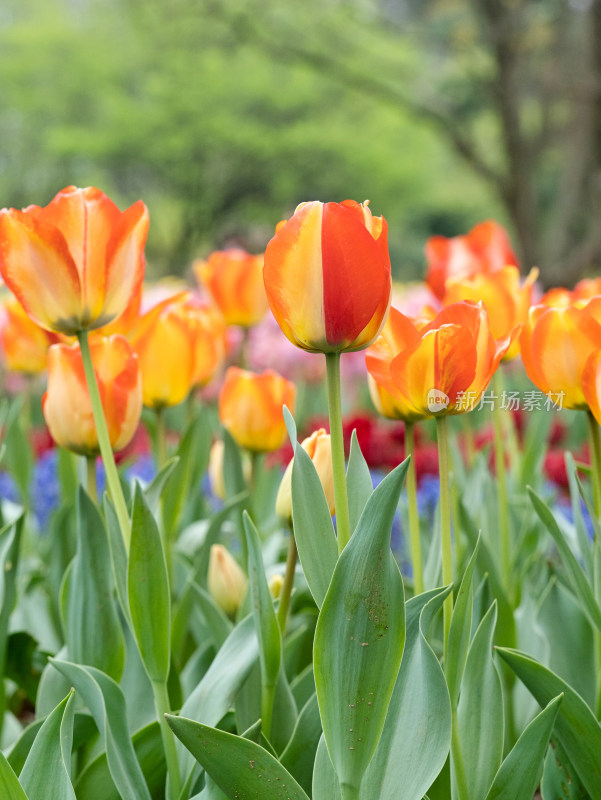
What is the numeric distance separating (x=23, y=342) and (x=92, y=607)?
56 cm

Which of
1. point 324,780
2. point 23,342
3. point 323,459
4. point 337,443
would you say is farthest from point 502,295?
point 23,342

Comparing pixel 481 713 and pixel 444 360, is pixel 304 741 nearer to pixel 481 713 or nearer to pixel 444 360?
pixel 481 713

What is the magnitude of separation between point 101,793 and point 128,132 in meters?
12.4

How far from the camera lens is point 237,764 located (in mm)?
570

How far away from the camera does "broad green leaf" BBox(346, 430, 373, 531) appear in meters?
0.66

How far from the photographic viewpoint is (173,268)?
15.5 metres

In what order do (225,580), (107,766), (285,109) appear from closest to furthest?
(107,766)
(225,580)
(285,109)

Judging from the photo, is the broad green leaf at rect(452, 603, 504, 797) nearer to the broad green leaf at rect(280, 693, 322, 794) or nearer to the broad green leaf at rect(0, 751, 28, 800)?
the broad green leaf at rect(280, 693, 322, 794)

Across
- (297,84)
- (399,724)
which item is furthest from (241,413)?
(297,84)

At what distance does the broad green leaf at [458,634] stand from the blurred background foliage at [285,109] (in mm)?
6857

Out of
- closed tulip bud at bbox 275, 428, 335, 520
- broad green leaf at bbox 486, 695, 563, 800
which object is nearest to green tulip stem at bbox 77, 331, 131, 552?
closed tulip bud at bbox 275, 428, 335, 520

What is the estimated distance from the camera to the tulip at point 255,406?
1.08 metres

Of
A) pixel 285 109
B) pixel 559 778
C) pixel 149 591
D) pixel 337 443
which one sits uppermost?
pixel 285 109

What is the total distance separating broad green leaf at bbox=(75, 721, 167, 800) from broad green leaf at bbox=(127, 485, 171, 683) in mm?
103
